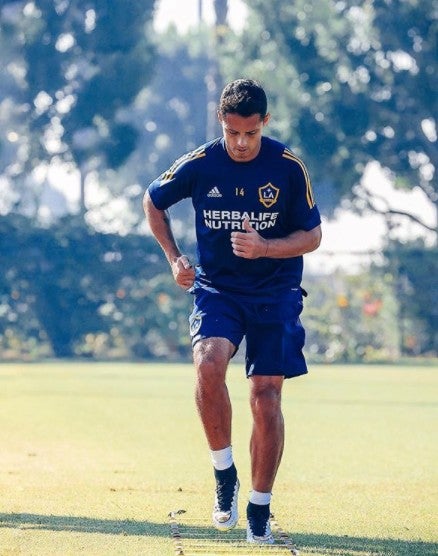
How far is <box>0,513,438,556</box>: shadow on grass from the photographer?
7.40 meters

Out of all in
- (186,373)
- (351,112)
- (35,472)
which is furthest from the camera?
(351,112)

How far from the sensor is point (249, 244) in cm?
783

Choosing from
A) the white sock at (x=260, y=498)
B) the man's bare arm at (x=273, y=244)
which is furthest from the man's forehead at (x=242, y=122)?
the white sock at (x=260, y=498)

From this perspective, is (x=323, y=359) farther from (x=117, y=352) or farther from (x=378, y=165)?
(x=378, y=165)

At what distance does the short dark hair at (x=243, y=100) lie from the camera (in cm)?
779

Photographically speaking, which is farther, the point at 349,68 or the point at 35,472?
the point at 349,68

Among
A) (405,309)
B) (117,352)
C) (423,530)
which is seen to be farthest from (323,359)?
(423,530)

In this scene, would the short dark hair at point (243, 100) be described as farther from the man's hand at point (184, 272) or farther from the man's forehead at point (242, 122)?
the man's hand at point (184, 272)

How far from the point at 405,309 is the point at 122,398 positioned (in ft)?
56.7

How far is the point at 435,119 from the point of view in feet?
148

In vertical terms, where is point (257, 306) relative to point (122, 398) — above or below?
above

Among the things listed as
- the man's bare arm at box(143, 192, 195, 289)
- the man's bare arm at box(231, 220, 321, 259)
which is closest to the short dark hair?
the man's bare arm at box(231, 220, 321, 259)

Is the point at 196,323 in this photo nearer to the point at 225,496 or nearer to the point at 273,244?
the point at 273,244

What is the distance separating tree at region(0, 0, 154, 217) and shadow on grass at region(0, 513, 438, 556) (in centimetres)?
3977
